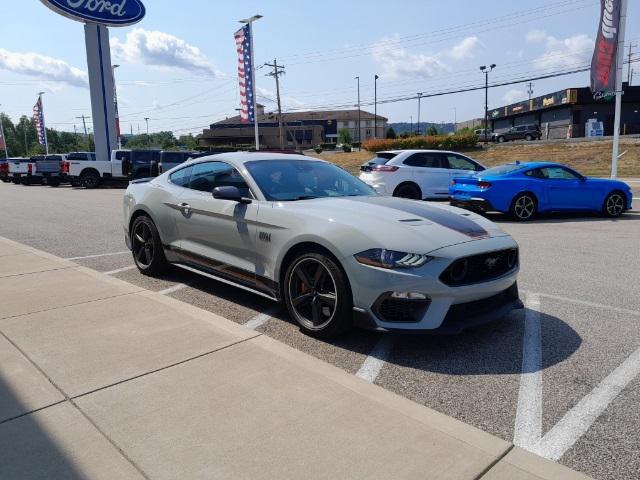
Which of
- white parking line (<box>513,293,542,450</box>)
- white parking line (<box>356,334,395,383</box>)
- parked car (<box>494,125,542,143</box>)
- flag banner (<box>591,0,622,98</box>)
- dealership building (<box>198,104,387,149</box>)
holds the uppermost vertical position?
dealership building (<box>198,104,387,149</box>)

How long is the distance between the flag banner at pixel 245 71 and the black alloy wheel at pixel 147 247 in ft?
78.3

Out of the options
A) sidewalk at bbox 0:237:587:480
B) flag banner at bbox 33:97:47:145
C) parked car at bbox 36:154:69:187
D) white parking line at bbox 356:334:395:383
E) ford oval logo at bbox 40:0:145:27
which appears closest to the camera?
sidewalk at bbox 0:237:587:480

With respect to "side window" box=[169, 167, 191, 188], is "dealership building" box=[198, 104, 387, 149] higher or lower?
higher

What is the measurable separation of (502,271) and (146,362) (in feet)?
9.19

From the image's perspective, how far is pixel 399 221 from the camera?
4.04 meters

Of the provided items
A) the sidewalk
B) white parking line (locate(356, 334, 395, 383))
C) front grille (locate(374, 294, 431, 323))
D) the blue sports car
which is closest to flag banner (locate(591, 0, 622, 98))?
the blue sports car

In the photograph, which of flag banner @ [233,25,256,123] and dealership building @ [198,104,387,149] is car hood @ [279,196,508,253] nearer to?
flag banner @ [233,25,256,123]

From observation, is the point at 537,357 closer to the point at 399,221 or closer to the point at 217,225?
the point at 399,221

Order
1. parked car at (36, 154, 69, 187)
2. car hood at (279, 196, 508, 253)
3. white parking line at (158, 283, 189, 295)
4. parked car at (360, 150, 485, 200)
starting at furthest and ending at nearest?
1. parked car at (36, 154, 69, 187)
2. parked car at (360, 150, 485, 200)
3. white parking line at (158, 283, 189, 295)
4. car hood at (279, 196, 508, 253)

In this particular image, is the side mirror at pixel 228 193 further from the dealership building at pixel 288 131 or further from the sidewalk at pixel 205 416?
the dealership building at pixel 288 131

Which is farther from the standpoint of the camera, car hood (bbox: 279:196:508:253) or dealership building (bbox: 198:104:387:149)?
dealership building (bbox: 198:104:387:149)

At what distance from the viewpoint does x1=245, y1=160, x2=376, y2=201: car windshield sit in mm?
4812

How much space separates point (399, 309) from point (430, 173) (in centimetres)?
1030

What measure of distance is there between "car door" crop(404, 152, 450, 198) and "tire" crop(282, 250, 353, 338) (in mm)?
9659
